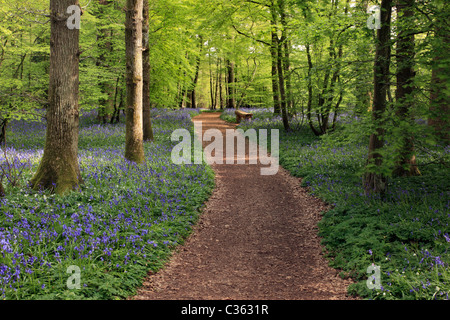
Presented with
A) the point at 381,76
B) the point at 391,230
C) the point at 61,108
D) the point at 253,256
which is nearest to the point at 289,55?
the point at 381,76

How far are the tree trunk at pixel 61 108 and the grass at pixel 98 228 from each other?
416 mm

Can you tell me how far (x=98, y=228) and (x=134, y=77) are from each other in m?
5.66

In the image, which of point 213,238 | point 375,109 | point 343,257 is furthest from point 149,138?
point 343,257

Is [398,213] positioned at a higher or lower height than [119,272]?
higher

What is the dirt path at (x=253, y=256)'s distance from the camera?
4.53 meters


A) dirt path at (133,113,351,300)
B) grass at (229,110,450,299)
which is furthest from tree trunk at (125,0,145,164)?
grass at (229,110,450,299)

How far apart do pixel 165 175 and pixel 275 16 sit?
1005cm

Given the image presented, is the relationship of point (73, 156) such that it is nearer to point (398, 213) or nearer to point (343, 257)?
point (343, 257)

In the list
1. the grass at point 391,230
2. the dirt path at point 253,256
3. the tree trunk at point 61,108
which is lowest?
the dirt path at point 253,256

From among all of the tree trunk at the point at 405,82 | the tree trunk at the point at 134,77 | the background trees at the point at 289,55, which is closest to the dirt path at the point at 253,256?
the background trees at the point at 289,55

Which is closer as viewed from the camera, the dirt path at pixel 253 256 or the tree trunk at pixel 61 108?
the dirt path at pixel 253 256

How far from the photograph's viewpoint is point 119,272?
4.46 meters

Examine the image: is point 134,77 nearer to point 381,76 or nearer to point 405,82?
point 381,76

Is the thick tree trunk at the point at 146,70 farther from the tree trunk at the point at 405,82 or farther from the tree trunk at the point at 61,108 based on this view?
the tree trunk at the point at 405,82
